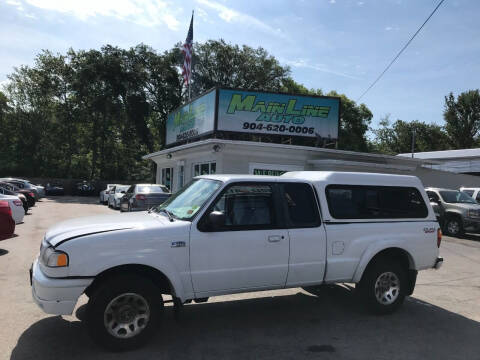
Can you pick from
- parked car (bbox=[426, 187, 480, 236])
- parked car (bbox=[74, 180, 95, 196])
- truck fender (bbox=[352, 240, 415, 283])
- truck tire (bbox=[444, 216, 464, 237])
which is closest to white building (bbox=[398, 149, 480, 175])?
parked car (bbox=[426, 187, 480, 236])

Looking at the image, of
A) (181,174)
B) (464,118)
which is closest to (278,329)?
(181,174)

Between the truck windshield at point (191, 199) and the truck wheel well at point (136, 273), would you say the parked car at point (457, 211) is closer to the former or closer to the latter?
the truck windshield at point (191, 199)

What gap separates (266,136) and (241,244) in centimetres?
1460

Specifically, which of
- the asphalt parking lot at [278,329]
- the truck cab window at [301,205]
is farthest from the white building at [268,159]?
the truck cab window at [301,205]

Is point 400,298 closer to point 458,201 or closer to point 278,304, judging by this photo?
point 278,304

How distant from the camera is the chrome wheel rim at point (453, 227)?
47.9 ft

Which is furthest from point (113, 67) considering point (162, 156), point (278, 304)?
point (278, 304)

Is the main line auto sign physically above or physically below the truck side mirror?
above

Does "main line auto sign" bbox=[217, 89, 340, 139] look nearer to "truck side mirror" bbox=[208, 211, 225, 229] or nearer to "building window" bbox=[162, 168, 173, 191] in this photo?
"building window" bbox=[162, 168, 173, 191]

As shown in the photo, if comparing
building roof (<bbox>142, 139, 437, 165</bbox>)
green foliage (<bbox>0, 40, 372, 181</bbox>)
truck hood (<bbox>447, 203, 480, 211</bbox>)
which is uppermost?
green foliage (<bbox>0, 40, 372, 181</bbox>)

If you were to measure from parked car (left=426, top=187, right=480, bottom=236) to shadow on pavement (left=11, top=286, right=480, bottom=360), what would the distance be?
9898 millimetres

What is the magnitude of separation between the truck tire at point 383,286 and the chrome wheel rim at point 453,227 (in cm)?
1062

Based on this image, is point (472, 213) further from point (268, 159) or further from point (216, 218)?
point (216, 218)

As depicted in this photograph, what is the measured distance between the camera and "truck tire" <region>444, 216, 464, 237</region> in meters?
14.5
